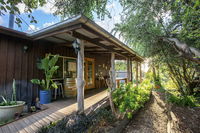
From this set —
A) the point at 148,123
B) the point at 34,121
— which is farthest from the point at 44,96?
the point at 148,123

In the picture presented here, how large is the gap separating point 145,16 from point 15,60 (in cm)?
505

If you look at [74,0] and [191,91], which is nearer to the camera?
[74,0]

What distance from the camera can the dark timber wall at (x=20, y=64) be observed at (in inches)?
132

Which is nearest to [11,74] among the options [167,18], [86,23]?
[86,23]

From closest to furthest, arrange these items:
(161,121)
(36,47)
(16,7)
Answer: (16,7)
(161,121)
(36,47)

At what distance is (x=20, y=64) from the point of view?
375 centimetres

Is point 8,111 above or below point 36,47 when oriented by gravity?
below

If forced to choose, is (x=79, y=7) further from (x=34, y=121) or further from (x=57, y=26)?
(x=34, y=121)

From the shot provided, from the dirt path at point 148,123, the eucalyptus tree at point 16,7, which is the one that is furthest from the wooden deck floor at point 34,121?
the eucalyptus tree at point 16,7

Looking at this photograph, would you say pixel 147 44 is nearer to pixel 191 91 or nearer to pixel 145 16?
pixel 145 16

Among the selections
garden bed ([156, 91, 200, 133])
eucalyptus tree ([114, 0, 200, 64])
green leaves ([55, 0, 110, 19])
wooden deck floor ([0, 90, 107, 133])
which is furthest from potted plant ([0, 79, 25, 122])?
eucalyptus tree ([114, 0, 200, 64])

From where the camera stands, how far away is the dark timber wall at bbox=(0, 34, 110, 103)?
11.0ft

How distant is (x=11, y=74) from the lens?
3.53 meters

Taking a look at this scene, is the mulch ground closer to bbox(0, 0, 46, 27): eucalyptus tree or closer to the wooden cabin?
the wooden cabin
